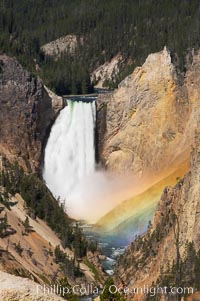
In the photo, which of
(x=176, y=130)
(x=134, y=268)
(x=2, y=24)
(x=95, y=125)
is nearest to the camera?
(x=134, y=268)

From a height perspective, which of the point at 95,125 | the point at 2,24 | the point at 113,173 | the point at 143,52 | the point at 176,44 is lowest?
the point at 113,173

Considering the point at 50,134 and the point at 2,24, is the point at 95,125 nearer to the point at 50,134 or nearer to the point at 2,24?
the point at 50,134

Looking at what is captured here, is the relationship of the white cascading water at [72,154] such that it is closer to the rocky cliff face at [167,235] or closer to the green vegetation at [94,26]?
the rocky cliff face at [167,235]

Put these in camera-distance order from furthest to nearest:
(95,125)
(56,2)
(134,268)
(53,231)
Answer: (56,2) < (95,125) < (53,231) < (134,268)

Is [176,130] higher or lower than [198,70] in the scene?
lower

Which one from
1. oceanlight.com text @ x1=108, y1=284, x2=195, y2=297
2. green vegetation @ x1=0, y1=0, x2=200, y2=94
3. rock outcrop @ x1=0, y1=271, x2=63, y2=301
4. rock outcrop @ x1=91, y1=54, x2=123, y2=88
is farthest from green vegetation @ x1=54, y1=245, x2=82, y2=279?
rock outcrop @ x1=91, y1=54, x2=123, y2=88

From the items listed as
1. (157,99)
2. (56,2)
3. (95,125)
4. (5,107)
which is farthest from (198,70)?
(56,2)

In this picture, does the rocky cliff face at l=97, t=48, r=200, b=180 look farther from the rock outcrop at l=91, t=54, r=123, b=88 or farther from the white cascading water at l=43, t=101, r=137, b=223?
the rock outcrop at l=91, t=54, r=123, b=88

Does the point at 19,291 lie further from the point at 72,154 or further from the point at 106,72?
the point at 106,72
